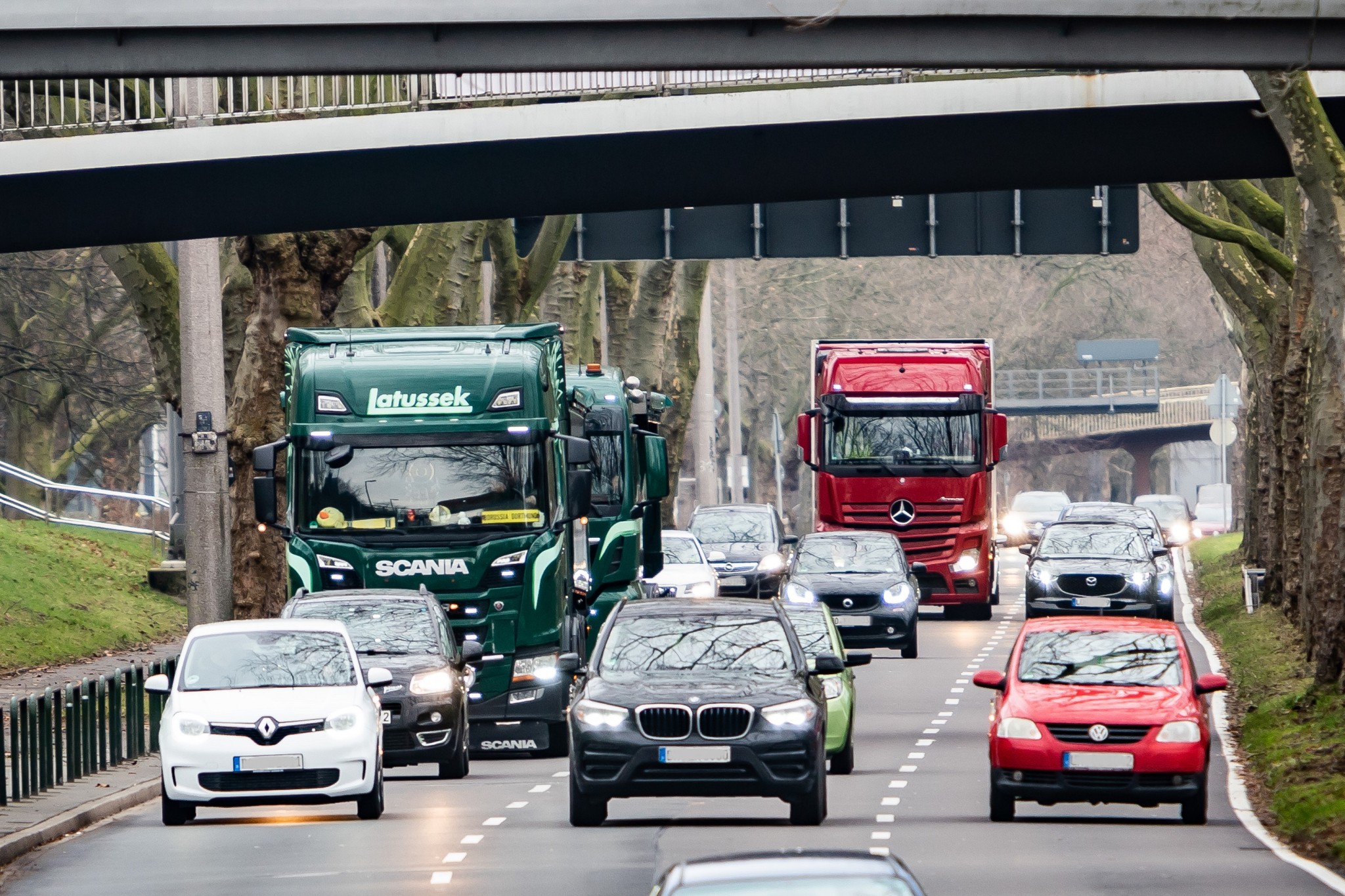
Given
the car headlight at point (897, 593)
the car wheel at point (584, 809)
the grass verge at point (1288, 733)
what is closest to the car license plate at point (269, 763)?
the car wheel at point (584, 809)

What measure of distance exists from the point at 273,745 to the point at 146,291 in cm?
1577

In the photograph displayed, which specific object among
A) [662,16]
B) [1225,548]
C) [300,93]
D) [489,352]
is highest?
[300,93]

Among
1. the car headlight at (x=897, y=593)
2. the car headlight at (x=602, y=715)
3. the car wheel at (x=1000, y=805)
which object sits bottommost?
the car wheel at (x=1000, y=805)

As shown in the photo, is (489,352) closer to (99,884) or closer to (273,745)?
(273,745)

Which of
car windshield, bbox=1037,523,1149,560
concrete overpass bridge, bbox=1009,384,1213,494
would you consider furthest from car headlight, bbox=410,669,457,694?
concrete overpass bridge, bbox=1009,384,1213,494

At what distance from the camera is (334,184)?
24.4m

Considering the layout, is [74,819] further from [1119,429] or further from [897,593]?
[1119,429]

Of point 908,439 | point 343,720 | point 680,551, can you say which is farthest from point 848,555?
point 343,720

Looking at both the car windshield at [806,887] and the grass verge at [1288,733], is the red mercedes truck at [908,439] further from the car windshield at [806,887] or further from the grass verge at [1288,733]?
the car windshield at [806,887]

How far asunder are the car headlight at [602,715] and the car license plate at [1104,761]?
3.31 m

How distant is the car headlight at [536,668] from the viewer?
22.5 metres

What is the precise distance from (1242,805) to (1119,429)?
95309 mm

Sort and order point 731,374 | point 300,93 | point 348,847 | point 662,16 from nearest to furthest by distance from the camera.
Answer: point 662,16, point 348,847, point 300,93, point 731,374

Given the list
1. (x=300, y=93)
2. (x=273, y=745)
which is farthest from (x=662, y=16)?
(x=300, y=93)
